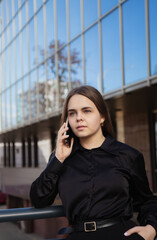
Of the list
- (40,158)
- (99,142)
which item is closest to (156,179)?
(99,142)

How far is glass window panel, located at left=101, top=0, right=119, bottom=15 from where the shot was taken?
10.3 m

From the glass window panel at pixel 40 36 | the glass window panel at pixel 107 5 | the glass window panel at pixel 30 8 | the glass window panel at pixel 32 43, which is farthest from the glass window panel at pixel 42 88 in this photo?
the glass window panel at pixel 107 5

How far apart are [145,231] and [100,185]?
338 mm

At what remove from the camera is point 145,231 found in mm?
1954

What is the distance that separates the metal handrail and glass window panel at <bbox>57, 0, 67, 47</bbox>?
12098mm

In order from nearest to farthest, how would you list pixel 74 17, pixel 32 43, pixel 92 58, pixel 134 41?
pixel 134 41 < pixel 92 58 < pixel 74 17 < pixel 32 43

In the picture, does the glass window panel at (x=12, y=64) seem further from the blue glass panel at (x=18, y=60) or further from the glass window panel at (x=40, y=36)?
the glass window panel at (x=40, y=36)

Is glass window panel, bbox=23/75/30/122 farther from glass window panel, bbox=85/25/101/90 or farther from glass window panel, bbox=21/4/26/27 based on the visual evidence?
glass window panel, bbox=85/25/101/90

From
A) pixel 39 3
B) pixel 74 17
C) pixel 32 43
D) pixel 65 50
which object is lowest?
pixel 65 50

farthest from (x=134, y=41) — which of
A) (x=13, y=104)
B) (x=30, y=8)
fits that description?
(x=13, y=104)

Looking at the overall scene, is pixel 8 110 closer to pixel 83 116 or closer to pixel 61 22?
pixel 61 22

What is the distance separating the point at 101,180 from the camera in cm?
204

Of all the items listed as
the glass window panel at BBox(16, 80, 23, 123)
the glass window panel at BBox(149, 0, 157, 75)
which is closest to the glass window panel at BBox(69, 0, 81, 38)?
the glass window panel at BBox(149, 0, 157, 75)

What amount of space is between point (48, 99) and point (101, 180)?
14.1 m
